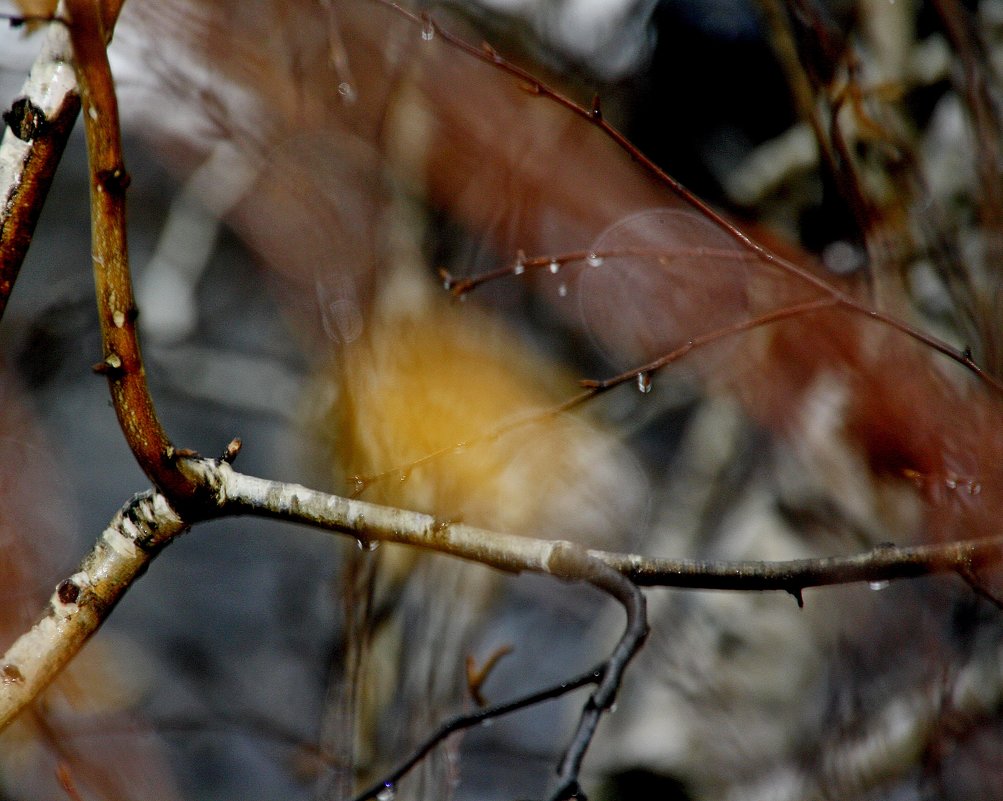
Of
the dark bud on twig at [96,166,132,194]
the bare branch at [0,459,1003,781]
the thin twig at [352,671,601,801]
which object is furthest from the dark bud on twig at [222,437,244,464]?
the thin twig at [352,671,601,801]

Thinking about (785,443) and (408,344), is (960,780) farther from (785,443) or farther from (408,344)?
(408,344)

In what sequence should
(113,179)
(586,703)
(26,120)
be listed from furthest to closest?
(26,120), (113,179), (586,703)

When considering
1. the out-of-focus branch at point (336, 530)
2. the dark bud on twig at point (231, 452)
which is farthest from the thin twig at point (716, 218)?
the dark bud on twig at point (231, 452)

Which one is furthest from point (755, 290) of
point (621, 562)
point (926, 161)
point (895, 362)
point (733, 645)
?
point (621, 562)

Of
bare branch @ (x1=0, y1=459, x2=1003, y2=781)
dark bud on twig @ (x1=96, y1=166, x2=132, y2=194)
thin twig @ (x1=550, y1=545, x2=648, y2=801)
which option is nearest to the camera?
thin twig @ (x1=550, y1=545, x2=648, y2=801)

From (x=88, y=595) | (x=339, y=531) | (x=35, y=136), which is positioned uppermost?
(x=35, y=136)

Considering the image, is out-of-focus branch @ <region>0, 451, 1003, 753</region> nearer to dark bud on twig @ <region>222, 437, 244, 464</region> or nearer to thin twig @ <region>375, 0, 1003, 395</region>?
dark bud on twig @ <region>222, 437, 244, 464</region>

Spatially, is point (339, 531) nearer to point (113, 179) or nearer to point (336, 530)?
point (336, 530)

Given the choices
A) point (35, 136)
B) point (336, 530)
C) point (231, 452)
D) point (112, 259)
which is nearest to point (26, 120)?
point (35, 136)
